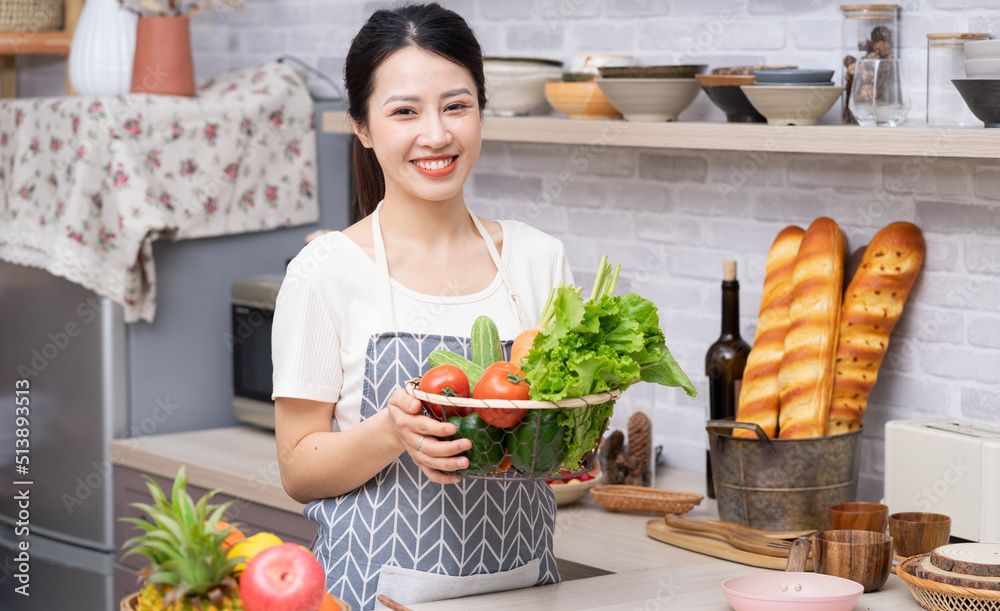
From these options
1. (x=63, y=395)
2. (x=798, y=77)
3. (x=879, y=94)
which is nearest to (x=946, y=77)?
(x=879, y=94)

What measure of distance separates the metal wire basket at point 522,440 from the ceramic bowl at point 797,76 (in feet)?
3.00

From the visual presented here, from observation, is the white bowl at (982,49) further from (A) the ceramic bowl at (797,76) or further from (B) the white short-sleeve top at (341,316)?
(B) the white short-sleeve top at (341,316)

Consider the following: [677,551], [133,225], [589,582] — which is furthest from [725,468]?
[133,225]

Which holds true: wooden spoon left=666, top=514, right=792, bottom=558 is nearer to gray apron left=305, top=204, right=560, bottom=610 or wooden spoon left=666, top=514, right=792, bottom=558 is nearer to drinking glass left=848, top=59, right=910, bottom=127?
gray apron left=305, top=204, right=560, bottom=610

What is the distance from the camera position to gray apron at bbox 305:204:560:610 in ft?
4.98

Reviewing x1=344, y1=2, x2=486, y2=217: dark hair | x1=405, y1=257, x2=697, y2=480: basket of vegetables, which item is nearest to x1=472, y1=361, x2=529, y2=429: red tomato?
x1=405, y1=257, x2=697, y2=480: basket of vegetables

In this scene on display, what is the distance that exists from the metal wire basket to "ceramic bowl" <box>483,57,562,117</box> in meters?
1.32

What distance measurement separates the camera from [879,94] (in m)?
1.93

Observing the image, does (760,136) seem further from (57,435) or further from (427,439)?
(57,435)

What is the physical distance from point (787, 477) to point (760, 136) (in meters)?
0.58

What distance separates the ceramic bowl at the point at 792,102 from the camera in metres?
1.94

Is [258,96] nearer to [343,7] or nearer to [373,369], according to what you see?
[343,7]

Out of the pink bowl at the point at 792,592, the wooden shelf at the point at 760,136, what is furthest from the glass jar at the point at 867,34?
the pink bowl at the point at 792,592

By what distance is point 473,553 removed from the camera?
1.54m
